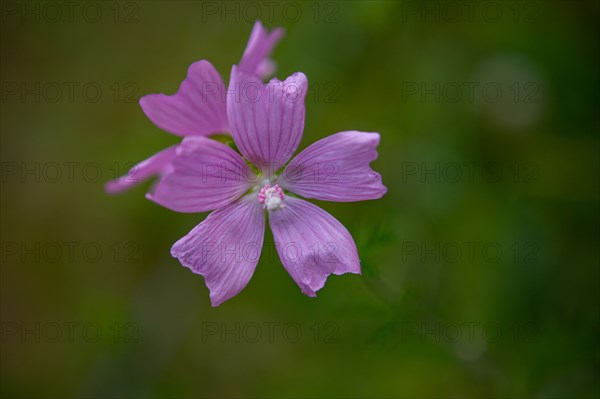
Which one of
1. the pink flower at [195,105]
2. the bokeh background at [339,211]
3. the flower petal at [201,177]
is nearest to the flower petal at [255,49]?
the pink flower at [195,105]

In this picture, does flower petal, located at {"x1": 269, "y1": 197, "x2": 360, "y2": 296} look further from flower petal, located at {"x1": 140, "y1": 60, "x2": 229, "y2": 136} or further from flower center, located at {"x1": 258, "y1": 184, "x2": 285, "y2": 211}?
flower petal, located at {"x1": 140, "y1": 60, "x2": 229, "y2": 136}

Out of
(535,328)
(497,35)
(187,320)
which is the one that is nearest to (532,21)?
(497,35)

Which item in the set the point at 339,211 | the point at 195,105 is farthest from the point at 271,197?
the point at 339,211

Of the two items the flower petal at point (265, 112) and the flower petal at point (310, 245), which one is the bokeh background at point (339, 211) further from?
the flower petal at point (265, 112)

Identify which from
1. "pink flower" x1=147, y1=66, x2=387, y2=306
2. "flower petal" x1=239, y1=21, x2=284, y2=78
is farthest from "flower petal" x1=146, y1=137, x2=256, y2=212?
"flower petal" x1=239, y1=21, x2=284, y2=78

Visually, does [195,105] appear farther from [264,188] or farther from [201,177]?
[264,188]

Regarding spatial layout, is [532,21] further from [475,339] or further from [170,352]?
[170,352]

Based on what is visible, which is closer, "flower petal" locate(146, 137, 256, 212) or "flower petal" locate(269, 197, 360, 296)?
"flower petal" locate(146, 137, 256, 212)
